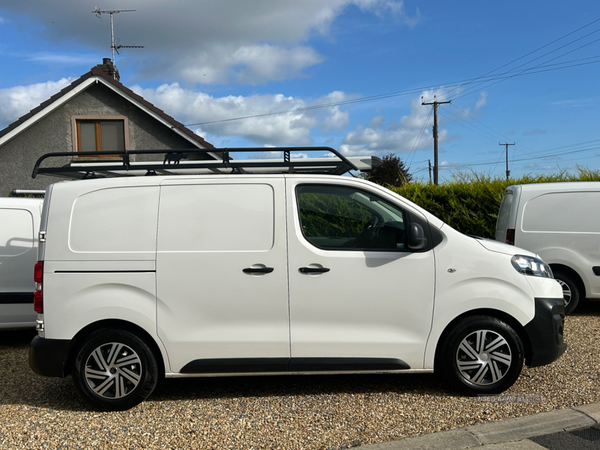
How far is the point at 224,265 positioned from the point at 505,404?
251 cm

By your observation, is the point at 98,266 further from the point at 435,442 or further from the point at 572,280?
the point at 572,280

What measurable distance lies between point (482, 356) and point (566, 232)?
3995 millimetres

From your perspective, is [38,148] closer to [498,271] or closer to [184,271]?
[184,271]

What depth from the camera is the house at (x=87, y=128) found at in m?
17.8

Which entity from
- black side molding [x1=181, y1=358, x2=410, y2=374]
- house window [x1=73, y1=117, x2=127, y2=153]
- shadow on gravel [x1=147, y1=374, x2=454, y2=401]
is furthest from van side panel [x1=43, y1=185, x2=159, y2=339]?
house window [x1=73, y1=117, x2=127, y2=153]

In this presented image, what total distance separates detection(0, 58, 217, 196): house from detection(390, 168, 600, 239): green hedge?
9138mm

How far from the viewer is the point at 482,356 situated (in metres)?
4.46

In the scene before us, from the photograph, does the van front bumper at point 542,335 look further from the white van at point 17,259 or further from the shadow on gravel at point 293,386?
the white van at point 17,259

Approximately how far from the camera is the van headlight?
14.9 feet

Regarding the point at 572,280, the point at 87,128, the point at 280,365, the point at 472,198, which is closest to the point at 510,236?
the point at 572,280

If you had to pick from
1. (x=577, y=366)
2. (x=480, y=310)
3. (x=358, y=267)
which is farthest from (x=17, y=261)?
(x=577, y=366)

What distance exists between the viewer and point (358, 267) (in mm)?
4422

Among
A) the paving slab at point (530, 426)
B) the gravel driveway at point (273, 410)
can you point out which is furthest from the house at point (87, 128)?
the paving slab at point (530, 426)

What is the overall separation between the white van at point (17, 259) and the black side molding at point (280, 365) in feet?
9.20
